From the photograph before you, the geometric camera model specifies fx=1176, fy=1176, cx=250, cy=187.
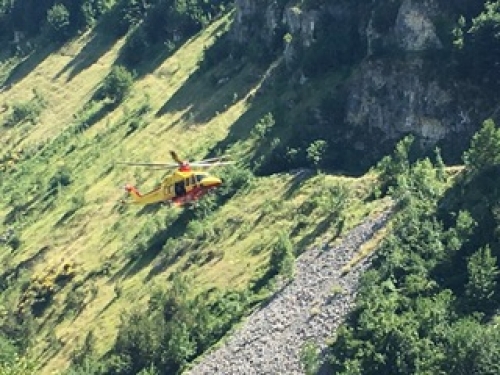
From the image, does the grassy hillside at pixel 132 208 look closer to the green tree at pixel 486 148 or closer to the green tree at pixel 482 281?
the green tree at pixel 486 148

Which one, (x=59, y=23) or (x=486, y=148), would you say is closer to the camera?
(x=486, y=148)

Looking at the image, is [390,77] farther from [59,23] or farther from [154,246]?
[59,23]

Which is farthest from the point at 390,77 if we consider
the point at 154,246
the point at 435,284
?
the point at 435,284

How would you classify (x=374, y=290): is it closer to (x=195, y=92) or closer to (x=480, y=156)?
(x=480, y=156)

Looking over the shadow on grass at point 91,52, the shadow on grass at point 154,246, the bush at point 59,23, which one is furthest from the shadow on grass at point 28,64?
the shadow on grass at point 154,246

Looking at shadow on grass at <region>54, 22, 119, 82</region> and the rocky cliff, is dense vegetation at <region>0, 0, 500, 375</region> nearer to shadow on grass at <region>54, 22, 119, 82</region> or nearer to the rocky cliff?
the rocky cliff

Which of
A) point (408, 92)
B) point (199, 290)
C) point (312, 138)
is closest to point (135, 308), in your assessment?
point (199, 290)

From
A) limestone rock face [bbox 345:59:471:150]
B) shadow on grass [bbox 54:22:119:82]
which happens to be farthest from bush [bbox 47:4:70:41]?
limestone rock face [bbox 345:59:471:150]

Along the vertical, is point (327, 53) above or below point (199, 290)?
above
